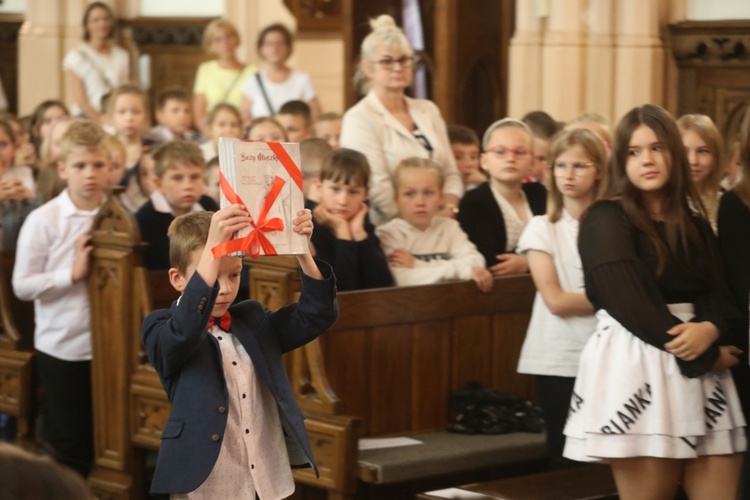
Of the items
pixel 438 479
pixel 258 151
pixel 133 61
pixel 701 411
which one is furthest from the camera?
pixel 133 61

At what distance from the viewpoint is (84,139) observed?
217 inches

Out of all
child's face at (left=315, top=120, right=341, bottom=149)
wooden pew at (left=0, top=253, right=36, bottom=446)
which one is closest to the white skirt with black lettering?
wooden pew at (left=0, top=253, right=36, bottom=446)

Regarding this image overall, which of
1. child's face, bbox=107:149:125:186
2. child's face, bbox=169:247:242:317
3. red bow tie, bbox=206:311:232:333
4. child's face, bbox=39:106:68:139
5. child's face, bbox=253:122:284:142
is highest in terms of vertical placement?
child's face, bbox=39:106:68:139

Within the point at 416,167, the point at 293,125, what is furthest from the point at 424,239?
the point at 293,125

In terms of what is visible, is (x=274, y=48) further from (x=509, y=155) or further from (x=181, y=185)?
(x=509, y=155)

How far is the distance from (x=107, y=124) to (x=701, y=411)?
212 inches

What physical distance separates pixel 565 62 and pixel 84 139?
432cm

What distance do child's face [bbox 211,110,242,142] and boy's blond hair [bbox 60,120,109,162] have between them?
8.31ft

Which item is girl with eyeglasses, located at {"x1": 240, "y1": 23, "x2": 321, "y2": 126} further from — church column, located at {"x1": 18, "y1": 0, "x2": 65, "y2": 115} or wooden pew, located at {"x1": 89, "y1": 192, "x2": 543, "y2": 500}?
wooden pew, located at {"x1": 89, "y1": 192, "x2": 543, "y2": 500}

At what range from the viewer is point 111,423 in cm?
534

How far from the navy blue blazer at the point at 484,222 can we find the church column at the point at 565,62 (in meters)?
3.37

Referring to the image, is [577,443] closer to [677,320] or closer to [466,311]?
[677,320]

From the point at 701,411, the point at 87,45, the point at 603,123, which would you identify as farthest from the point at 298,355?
the point at 87,45

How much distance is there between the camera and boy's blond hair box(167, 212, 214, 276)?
3.40m
